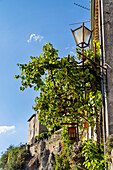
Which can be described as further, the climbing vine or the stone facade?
the stone facade

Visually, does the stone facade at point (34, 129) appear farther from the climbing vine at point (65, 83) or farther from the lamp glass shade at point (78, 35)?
the lamp glass shade at point (78, 35)

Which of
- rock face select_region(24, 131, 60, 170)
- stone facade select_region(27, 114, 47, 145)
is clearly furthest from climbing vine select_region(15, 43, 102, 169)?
stone facade select_region(27, 114, 47, 145)

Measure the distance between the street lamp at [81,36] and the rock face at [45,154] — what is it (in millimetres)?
9894

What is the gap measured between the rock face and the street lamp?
989cm

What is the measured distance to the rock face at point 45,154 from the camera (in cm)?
1538

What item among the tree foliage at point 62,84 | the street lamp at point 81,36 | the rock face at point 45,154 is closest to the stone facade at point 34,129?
the rock face at point 45,154

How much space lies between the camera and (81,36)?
6.06 m

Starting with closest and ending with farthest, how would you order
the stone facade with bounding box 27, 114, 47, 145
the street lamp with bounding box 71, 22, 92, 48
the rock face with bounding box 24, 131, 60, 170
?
the street lamp with bounding box 71, 22, 92, 48, the rock face with bounding box 24, 131, 60, 170, the stone facade with bounding box 27, 114, 47, 145

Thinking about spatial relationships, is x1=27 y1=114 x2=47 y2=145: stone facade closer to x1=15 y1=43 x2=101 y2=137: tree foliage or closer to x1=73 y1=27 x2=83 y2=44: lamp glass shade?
x1=15 y1=43 x2=101 y2=137: tree foliage

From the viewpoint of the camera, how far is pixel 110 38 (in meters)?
6.22

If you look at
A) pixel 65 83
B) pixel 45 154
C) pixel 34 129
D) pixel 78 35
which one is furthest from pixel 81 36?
pixel 34 129

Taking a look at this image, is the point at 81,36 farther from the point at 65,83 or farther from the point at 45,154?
the point at 45,154

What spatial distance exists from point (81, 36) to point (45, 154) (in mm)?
12883

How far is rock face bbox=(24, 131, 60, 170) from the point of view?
15.4m
